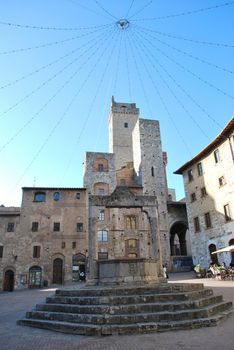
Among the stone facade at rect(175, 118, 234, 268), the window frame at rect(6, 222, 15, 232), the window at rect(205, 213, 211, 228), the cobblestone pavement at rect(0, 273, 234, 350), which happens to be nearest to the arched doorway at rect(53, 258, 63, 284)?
the window frame at rect(6, 222, 15, 232)

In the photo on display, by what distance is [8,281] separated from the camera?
2986cm

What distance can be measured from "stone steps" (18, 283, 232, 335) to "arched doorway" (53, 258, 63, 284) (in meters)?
22.2

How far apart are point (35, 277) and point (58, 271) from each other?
8.23ft

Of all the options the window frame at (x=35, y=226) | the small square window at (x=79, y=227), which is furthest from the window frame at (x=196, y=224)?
the window frame at (x=35, y=226)

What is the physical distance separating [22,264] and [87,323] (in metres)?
25.4

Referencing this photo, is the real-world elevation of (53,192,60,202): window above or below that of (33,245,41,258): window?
above

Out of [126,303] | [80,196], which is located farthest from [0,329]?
[80,196]

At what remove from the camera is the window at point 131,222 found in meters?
33.1

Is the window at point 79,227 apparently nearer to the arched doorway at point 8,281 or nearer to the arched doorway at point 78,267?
the arched doorway at point 78,267

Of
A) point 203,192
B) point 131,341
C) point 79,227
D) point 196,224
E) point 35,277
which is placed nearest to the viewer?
point 131,341

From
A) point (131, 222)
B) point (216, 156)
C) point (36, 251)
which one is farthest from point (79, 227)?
point (216, 156)

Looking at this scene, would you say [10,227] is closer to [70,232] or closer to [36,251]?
[36,251]

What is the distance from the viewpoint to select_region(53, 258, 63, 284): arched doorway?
97.2ft

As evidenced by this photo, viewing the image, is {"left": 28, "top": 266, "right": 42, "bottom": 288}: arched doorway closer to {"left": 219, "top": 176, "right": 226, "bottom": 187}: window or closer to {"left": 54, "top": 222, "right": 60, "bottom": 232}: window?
{"left": 54, "top": 222, "right": 60, "bottom": 232}: window
